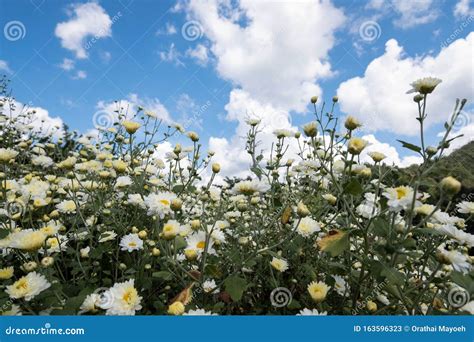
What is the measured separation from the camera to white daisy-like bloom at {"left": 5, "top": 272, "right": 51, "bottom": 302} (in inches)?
63.4

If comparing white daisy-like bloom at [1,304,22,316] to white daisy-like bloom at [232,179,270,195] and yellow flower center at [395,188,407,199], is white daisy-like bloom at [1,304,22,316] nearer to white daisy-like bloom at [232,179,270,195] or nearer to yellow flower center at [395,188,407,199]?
white daisy-like bloom at [232,179,270,195]

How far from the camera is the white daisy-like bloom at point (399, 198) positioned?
152 cm

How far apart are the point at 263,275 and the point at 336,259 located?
0.57 m

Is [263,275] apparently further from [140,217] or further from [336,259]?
[140,217]

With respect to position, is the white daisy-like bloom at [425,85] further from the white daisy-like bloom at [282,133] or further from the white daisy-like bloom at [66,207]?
the white daisy-like bloom at [66,207]

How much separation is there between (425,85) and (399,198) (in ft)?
2.13

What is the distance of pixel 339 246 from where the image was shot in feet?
5.13

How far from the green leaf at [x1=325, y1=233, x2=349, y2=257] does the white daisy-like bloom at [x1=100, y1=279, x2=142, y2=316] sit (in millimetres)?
908

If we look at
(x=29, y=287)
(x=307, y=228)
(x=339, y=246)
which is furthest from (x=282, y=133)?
(x=29, y=287)

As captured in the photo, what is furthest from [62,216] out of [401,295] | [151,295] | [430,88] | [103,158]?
[430,88]

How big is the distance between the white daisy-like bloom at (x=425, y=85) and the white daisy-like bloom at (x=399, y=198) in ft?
1.83

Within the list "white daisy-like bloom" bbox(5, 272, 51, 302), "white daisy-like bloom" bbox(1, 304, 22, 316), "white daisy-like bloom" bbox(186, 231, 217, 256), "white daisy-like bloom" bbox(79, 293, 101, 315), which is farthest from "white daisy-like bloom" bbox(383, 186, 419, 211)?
"white daisy-like bloom" bbox(1, 304, 22, 316)

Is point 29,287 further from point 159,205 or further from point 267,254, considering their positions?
point 267,254

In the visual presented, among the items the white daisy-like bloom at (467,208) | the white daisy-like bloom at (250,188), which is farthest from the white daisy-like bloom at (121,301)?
the white daisy-like bloom at (467,208)
